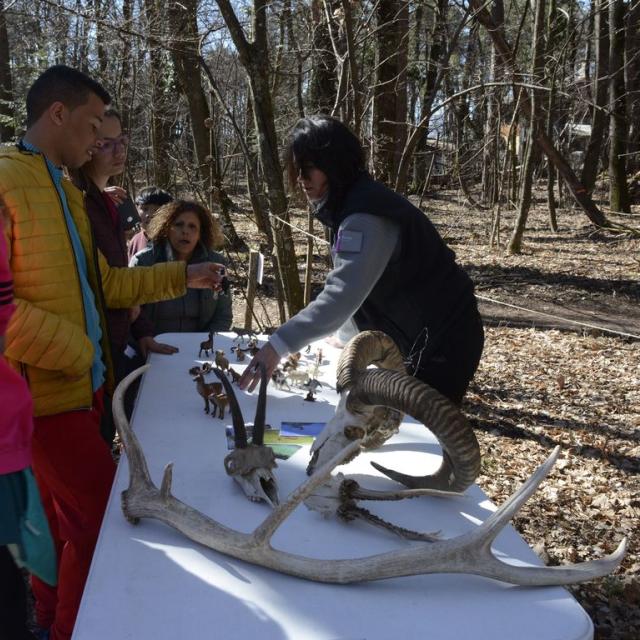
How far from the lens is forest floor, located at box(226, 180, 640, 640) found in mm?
3590

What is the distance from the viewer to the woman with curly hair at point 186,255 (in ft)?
13.1

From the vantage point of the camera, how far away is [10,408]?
182cm

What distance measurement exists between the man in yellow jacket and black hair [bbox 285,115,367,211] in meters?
0.72

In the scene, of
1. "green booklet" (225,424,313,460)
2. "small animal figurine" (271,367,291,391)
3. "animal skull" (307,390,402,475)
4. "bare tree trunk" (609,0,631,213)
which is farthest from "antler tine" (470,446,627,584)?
"bare tree trunk" (609,0,631,213)

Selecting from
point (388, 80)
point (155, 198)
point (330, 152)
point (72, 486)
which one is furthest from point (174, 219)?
point (388, 80)

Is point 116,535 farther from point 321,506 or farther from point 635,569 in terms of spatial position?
point 635,569

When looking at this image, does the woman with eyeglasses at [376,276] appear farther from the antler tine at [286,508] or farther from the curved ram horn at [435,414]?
the antler tine at [286,508]

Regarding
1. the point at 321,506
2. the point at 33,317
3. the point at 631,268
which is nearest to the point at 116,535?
the point at 321,506

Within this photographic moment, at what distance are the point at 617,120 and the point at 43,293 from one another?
1428 centimetres

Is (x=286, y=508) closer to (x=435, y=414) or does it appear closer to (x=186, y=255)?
(x=435, y=414)

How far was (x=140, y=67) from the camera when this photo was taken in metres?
10.7

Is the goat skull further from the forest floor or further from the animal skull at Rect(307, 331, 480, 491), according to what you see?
the forest floor

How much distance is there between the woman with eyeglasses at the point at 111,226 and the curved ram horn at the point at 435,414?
1.35m

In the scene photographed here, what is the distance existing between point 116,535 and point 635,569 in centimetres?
276
